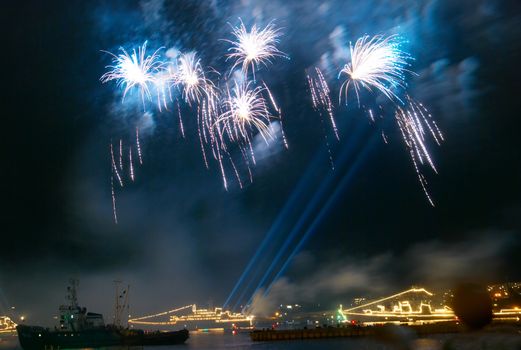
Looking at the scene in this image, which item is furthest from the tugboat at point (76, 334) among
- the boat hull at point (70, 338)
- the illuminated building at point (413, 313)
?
the illuminated building at point (413, 313)

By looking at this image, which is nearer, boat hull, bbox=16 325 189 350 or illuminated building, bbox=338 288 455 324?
boat hull, bbox=16 325 189 350

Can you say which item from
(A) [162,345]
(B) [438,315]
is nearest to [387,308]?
(B) [438,315]

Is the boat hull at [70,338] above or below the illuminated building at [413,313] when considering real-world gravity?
above

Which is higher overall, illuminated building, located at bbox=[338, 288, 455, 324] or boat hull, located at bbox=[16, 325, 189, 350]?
boat hull, located at bbox=[16, 325, 189, 350]

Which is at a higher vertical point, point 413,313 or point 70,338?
point 70,338

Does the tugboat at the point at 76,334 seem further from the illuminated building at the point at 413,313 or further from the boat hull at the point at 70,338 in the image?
the illuminated building at the point at 413,313

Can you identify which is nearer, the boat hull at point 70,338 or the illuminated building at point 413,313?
the boat hull at point 70,338

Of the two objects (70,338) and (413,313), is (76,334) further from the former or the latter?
(413,313)

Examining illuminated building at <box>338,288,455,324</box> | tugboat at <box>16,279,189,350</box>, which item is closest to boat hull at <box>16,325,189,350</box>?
tugboat at <box>16,279,189,350</box>

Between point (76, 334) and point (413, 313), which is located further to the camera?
point (413, 313)

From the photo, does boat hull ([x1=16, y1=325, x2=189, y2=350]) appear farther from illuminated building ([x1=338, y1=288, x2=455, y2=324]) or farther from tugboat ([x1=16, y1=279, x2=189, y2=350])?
illuminated building ([x1=338, y1=288, x2=455, y2=324])

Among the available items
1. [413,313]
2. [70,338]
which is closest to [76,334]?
[70,338]
